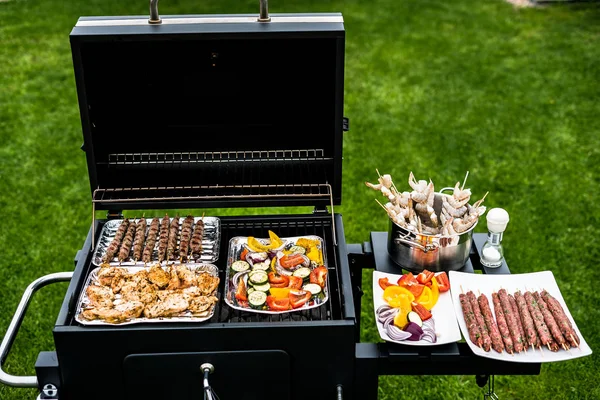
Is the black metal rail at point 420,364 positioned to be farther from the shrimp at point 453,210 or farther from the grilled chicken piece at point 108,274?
the grilled chicken piece at point 108,274

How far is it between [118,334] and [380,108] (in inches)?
230

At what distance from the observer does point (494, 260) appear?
3770mm

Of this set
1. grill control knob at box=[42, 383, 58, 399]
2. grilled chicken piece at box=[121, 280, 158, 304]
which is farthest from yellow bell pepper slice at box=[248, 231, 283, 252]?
grill control knob at box=[42, 383, 58, 399]

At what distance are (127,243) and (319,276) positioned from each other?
1034mm

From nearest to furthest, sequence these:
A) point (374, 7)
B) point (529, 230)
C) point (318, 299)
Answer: point (318, 299) → point (529, 230) → point (374, 7)

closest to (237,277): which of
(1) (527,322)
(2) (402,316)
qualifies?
(2) (402,316)

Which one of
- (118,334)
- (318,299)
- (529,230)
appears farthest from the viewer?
(529,230)

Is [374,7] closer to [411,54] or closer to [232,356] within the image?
[411,54]

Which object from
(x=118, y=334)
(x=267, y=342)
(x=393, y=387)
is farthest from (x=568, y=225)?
(x=118, y=334)

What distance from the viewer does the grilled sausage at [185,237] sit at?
145 inches

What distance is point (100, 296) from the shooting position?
3.31m

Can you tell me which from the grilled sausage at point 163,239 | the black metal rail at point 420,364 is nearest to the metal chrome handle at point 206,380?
the black metal rail at point 420,364

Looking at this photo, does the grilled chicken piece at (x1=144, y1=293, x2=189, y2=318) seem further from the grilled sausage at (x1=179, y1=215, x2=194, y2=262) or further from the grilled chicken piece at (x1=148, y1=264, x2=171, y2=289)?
the grilled sausage at (x1=179, y1=215, x2=194, y2=262)

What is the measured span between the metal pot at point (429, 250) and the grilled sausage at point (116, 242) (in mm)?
1406
